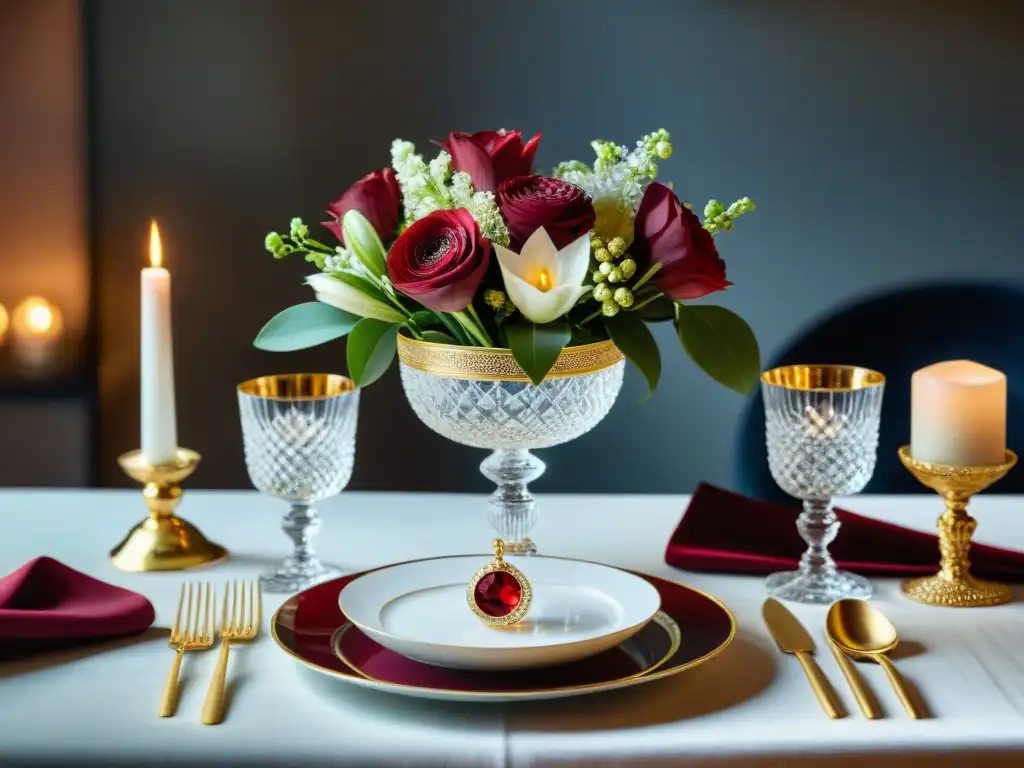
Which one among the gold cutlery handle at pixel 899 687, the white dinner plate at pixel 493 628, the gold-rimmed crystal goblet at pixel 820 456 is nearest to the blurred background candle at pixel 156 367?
the white dinner plate at pixel 493 628

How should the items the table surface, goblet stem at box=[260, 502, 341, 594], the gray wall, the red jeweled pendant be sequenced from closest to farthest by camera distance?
the table surface, the red jeweled pendant, goblet stem at box=[260, 502, 341, 594], the gray wall

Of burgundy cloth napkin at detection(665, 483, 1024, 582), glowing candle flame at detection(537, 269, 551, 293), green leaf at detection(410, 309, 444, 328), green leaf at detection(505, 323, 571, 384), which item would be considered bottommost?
burgundy cloth napkin at detection(665, 483, 1024, 582)

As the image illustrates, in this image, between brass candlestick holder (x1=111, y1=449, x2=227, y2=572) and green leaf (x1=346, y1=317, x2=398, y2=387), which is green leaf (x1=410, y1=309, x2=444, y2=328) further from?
brass candlestick holder (x1=111, y1=449, x2=227, y2=572)

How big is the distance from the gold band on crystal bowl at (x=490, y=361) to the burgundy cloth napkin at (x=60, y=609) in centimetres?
32

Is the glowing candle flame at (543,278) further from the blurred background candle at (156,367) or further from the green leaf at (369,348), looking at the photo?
the blurred background candle at (156,367)

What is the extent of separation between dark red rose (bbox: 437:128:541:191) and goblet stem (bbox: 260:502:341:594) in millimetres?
366

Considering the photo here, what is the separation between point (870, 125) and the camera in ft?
8.14

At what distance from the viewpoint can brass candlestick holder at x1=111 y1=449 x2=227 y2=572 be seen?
1.22m

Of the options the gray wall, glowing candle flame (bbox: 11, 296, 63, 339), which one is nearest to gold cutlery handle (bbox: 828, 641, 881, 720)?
the gray wall

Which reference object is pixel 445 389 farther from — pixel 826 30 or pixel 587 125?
pixel 826 30

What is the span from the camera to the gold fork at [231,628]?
2.81 feet

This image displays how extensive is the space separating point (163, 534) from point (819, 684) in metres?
0.68

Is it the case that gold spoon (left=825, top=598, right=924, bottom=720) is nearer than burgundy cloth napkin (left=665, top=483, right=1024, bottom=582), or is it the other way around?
gold spoon (left=825, top=598, right=924, bottom=720)

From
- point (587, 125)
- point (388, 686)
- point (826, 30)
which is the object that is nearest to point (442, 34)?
point (587, 125)
